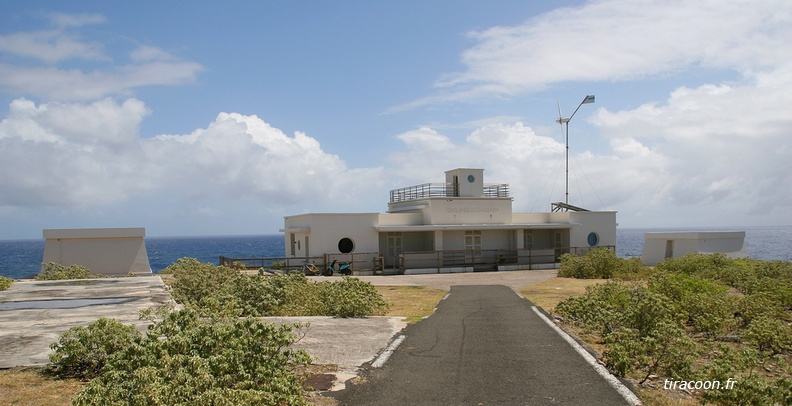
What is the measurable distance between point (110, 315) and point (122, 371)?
6.46 m

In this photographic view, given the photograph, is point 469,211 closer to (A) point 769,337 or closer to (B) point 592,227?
(B) point 592,227

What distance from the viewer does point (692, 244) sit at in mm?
32438

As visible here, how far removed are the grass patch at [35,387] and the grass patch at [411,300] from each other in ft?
22.3

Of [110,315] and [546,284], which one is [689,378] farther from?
[546,284]

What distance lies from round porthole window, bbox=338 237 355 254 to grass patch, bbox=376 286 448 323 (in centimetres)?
884

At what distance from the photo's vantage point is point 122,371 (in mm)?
5863

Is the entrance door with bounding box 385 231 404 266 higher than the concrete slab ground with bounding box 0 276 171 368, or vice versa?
the entrance door with bounding box 385 231 404 266

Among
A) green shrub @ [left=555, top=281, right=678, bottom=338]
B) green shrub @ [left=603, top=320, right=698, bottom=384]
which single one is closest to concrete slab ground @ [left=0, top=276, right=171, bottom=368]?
green shrub @ [left=603, top=320, right=698, bottom=384]

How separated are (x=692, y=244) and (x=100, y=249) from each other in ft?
94.9

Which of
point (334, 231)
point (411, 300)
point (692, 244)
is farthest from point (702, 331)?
→ point (692, 244)

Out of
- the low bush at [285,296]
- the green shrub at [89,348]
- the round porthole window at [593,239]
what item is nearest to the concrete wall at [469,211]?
the round porthole window at [593,239]

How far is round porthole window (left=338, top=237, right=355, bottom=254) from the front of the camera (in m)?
31.2

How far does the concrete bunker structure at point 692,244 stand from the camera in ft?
107

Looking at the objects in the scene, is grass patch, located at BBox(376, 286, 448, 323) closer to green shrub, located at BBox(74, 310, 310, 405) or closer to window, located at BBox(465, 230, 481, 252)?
green shrub, located at BBox(74, 310, 310, 405)
